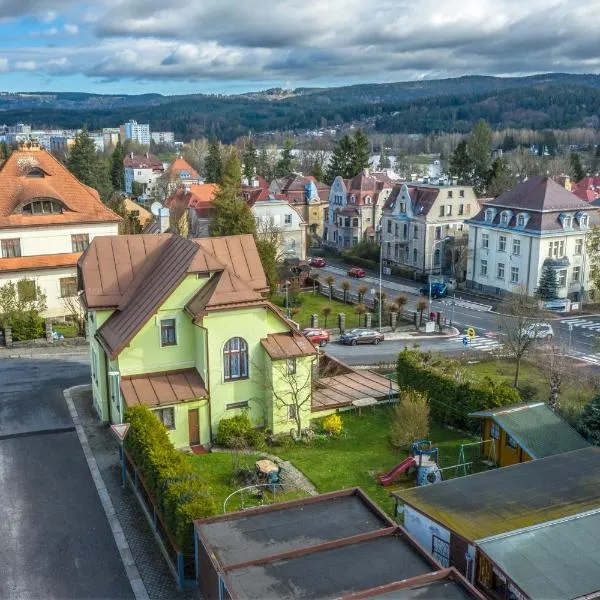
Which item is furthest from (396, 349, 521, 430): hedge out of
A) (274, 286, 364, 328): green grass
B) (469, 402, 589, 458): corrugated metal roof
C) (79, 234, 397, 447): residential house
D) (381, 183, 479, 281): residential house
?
(381, 183, 479, 281): residential house

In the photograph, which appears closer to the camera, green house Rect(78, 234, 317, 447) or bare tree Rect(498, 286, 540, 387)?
green house Rect(78, 234, 317, 447)

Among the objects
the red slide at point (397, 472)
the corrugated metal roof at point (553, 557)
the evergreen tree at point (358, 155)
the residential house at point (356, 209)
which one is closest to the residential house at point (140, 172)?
the evergreen tree at point (358, 155)

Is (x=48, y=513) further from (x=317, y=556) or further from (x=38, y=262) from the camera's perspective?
(x=38, y=262)

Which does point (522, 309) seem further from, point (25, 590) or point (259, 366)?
point (25, 590)

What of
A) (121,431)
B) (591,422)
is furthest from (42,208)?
(591,422)

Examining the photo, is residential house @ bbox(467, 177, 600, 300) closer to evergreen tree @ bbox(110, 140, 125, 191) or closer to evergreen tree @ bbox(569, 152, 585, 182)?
evergreen tree @ bbox(569, 152, 585, 182)

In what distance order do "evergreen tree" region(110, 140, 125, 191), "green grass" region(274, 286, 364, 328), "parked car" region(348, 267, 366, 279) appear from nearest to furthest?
"green grass" region(274, 286, 364, 328)
"parked car" region(348, 267, 366, 279)
"evergreen tree" region(110, 140, 125, 191)

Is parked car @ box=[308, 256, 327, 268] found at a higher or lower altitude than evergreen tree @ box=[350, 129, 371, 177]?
lower
